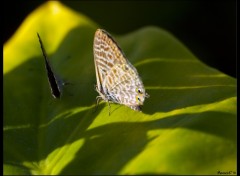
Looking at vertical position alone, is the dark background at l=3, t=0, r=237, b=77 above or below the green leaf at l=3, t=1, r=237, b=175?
below

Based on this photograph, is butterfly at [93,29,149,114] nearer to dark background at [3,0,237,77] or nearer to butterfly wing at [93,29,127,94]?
butterfly wing at [93,29,127,94]

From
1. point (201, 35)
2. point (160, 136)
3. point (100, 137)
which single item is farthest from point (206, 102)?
point (201, 35)

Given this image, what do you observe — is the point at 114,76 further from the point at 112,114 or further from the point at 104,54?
the point at 112,114

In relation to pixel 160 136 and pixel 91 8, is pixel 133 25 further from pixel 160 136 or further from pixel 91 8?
pixel 160 136

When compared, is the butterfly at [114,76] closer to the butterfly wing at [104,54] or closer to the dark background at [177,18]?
the butterfly wing at [104,54]

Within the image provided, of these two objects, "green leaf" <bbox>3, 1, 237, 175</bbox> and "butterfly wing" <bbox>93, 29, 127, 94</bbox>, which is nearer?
"green leaf" <bbox>3, 1, 237, 175</bbox>

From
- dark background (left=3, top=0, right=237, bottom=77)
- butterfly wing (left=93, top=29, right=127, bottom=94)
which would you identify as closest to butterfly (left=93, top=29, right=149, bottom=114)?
butterfly wing (left=93, top=29, right=127, bottom=94)

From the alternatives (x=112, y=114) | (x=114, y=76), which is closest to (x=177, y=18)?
(x=114, y=76)
